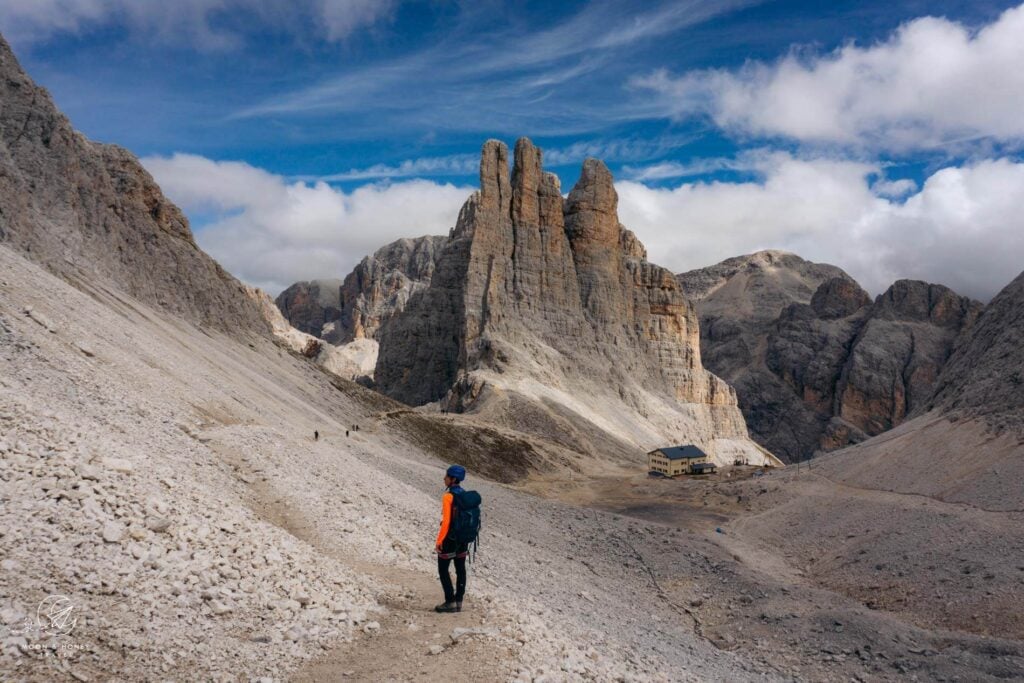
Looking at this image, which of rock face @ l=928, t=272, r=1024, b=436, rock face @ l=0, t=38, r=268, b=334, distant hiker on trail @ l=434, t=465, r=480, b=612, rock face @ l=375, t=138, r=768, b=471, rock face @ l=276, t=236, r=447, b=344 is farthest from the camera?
rock face @ l=276, t=236, r=447, b=344

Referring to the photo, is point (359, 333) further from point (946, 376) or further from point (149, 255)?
point (946, 376)

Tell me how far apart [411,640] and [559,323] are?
242 ft

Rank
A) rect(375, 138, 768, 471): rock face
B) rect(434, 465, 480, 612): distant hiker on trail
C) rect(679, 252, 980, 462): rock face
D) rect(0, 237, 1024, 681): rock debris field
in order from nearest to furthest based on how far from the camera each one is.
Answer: rect(0, 237, 1024, 681): rock debris field
rect(434, 465, 480, 612): distant hiker on trail
rect(375, 138, 768, 471): rock face
rect(679, 252, 980, 462): rock face

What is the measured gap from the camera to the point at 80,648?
656cm

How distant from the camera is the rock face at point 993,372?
32062mm

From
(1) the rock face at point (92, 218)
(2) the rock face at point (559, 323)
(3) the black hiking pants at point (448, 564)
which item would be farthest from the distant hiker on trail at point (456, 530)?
(2) the rock face at point (559, 323)

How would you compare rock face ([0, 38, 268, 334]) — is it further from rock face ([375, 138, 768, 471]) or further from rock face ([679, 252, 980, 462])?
rock face ([679, 252, 980, 462])

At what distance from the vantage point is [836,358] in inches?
5027

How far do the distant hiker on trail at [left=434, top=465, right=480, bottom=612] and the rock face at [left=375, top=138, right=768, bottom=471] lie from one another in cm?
5510

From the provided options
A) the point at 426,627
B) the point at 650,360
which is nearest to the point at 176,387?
the point at 426,627

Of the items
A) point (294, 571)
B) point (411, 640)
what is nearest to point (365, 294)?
point (294, 571)

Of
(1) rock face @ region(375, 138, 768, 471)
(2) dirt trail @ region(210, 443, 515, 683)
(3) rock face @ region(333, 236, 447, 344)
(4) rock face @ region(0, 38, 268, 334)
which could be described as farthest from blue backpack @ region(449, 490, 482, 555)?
(3) rock face @ region(333, 236, 447, 344)

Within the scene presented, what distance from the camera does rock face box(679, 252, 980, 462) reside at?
386 ft

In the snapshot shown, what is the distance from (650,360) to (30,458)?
84.5m
